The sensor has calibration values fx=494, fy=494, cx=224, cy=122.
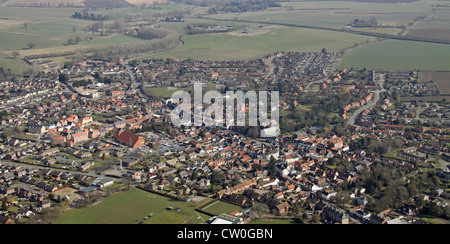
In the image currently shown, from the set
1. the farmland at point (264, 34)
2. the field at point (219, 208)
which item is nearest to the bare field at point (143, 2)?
the farmland at point (264, 34)

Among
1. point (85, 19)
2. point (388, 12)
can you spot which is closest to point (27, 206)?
point (85, 19)

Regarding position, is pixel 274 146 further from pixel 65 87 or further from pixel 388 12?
pixel 388 12

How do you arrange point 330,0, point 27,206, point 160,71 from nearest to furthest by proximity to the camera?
point 27,206
point 160,71
point 330,0

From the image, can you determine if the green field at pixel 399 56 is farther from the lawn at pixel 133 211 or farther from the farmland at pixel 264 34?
the lawn at pixel 133 211

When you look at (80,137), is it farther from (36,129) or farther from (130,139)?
(36,129)

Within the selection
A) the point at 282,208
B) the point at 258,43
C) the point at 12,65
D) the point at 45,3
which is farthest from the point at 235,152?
the point at 45,3
